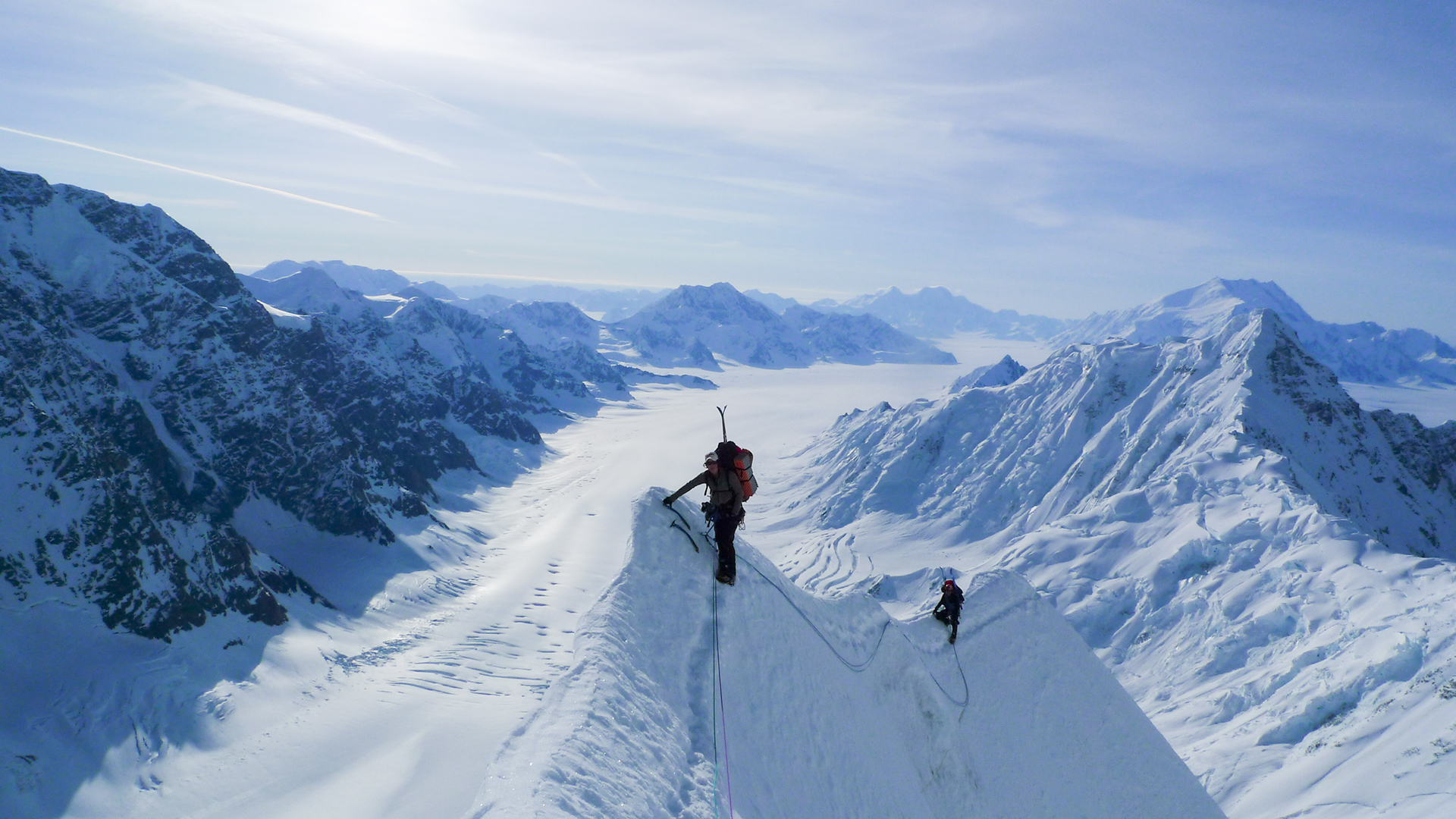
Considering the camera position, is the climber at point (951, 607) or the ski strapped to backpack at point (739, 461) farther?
the climber at point (951, 607)

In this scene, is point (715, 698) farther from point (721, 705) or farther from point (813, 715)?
point (813, 715)

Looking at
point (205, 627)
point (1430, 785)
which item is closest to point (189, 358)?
point (205, 627)

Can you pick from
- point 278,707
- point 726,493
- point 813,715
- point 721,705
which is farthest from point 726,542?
point 278,707

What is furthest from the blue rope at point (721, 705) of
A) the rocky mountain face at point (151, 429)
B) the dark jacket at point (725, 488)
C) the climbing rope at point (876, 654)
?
the rocky mountain face at point (151, 429)

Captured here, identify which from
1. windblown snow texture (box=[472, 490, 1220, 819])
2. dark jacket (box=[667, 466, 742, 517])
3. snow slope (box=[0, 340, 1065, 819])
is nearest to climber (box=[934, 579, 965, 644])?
windblown snow texture (box=[472, 490, 1220, 819])

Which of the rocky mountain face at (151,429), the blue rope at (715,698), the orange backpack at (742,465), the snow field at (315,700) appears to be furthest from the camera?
the rocky mountain face at (151,429)

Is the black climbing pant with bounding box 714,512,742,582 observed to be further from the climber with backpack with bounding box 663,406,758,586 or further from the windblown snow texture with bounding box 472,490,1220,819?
the windblown snow texture with bounding box 472,490,1220,819

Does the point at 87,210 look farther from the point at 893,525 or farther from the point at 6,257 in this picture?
the point at 893,525

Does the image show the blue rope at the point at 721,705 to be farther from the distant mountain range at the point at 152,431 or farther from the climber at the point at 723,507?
the distant mountain range at the point at 152,431
